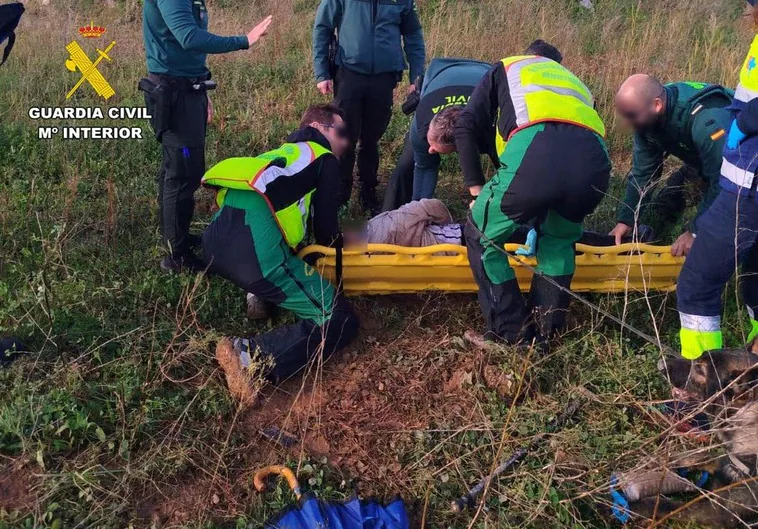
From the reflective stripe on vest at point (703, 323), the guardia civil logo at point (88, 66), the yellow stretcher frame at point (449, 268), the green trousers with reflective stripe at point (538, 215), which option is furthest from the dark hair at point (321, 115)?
the guardia civil logo at point (88, 66)

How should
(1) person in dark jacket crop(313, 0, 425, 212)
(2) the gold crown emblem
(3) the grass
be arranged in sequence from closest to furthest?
(3) the grass < (1) person in dark jacket crop(313, 0, 425, 212) < (2) the gold crown emblem

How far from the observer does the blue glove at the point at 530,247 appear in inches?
141

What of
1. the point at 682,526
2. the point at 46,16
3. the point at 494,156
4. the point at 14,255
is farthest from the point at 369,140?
the point at 46,16

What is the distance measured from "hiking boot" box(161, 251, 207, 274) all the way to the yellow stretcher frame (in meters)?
0.87

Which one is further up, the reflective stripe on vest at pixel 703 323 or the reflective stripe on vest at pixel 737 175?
the reflective stripe on vest at pixel 737 175

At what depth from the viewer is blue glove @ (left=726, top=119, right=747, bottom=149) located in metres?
2.90

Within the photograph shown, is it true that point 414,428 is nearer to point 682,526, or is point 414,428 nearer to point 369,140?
point 682,526

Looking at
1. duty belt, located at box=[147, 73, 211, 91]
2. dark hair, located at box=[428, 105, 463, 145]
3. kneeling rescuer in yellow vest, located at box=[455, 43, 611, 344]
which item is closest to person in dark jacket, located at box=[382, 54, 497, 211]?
dark hair, located at box=[428, 105, 463, 145]

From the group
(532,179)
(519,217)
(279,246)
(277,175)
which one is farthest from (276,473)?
(532,179)

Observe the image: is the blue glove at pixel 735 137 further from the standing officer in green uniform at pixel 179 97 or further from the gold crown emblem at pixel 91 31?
the gold crown emblem at pixel 91 31

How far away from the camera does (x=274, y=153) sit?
347cm

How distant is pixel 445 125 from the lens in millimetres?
3883

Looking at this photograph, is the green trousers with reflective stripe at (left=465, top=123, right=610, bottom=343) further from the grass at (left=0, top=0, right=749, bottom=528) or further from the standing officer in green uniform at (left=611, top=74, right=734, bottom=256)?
the standing officer in green uniform at (left=611, top=74, right=734, bottom=256)

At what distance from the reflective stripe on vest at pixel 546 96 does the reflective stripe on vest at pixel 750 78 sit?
62 cm
